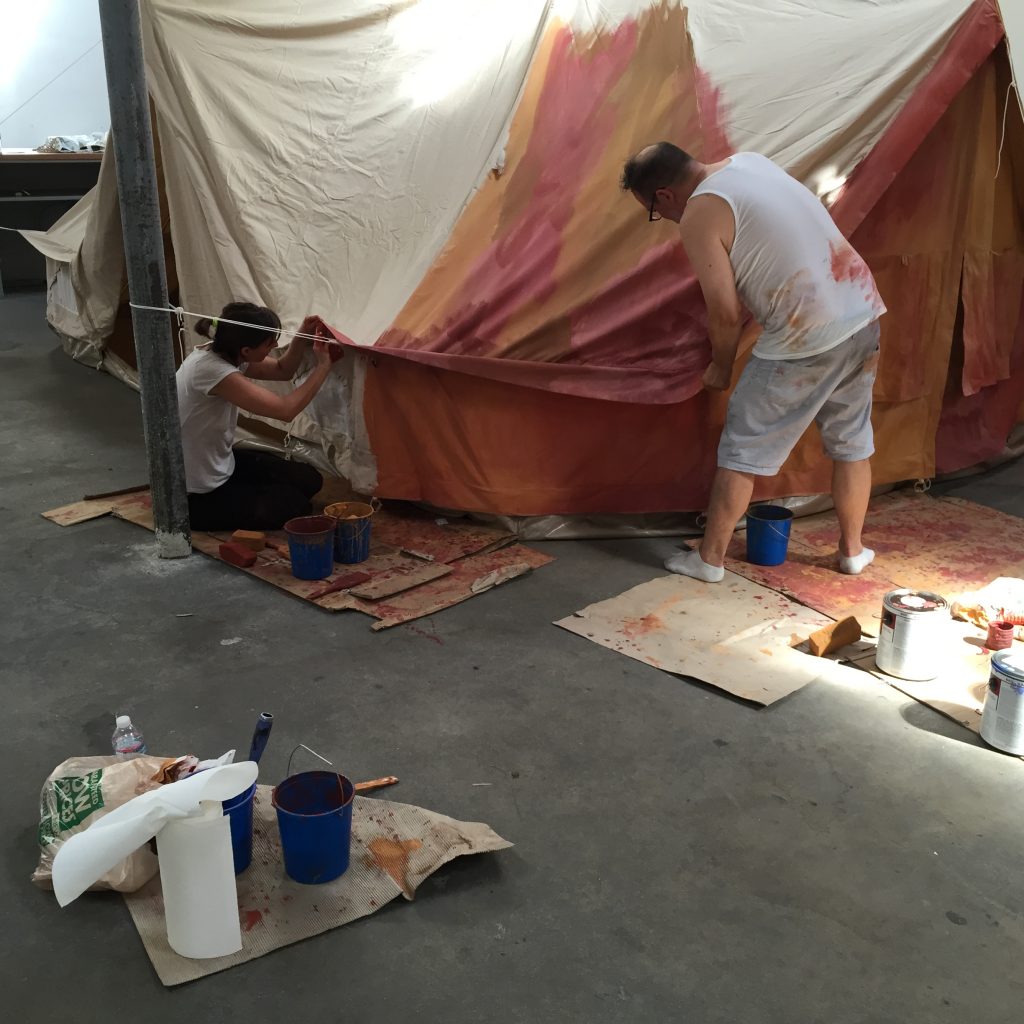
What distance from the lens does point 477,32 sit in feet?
13.8

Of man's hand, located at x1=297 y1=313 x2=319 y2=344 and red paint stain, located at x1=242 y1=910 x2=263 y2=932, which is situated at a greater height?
man's hand, located at x1=297 y1=313 x2=319 y2=344

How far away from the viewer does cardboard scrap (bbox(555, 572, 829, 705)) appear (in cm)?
274

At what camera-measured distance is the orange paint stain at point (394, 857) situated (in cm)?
195

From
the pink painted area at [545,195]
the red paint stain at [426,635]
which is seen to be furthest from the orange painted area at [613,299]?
the red paint stain at [426,635]

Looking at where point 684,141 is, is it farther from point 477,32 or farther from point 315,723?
point 315,723

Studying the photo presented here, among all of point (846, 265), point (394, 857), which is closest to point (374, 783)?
point (394, 857)

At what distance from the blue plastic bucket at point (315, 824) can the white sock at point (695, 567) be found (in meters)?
1.68

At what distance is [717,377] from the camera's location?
10.5 ft

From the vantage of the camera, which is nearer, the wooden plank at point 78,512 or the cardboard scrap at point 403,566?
the cardboard scrap at point 403,566

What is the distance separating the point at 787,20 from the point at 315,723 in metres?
2.89

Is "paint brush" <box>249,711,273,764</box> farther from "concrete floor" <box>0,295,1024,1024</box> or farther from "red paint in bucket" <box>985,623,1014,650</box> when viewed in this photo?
"red paint in bucket" <box>985,623,1014,650</box>

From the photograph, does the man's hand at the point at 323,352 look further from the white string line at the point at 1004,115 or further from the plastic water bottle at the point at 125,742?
the white string line at the point at 1004,115

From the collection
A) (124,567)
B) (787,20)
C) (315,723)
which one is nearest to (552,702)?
(315,723)

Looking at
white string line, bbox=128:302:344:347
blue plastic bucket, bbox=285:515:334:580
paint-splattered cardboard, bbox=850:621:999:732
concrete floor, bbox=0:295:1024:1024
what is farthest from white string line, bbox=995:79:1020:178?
blue plastic bucket, bbox=285:515:334:580
